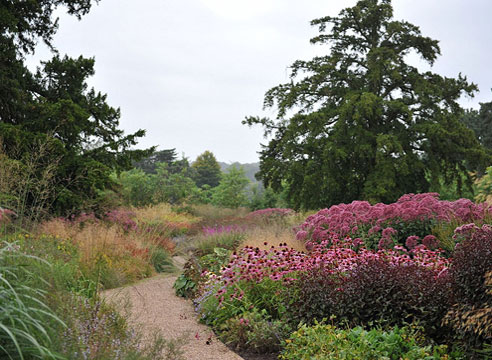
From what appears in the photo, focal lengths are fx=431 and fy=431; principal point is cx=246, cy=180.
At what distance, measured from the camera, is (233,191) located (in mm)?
25344

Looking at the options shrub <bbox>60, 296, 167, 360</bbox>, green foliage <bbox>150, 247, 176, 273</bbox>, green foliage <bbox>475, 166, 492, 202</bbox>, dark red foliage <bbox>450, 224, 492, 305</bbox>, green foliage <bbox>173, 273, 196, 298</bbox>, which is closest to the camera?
shrub <bbox>60, 296, 167, 360</bbox>

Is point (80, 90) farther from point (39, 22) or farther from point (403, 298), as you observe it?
point (403, 298)

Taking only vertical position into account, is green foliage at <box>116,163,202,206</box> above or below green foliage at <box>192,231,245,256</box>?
above

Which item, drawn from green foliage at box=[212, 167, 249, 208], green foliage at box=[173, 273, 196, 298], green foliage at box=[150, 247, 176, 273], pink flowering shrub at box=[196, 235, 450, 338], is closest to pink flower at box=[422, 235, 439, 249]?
pink flowering shrub at box=[196, 235, 450, 338]

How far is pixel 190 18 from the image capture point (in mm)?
8531

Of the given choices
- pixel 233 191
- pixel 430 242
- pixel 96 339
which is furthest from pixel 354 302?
pixel 233 191

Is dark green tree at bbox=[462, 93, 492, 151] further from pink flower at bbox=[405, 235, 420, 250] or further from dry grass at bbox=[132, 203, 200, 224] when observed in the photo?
pink flower at bbox=[405, 235, 420, 250]

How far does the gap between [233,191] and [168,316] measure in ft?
67.0

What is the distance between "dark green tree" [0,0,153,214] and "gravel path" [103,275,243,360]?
12.2ft

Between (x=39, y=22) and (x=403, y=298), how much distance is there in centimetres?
1240

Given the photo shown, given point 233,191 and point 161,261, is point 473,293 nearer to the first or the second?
point 161,261

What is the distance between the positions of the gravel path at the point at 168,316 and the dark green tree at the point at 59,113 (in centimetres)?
371

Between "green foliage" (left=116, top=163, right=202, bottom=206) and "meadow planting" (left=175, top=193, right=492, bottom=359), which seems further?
"green foliage" (left=116, top=163, right=202, bottom=206)

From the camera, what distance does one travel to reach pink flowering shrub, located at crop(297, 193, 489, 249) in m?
6.57
